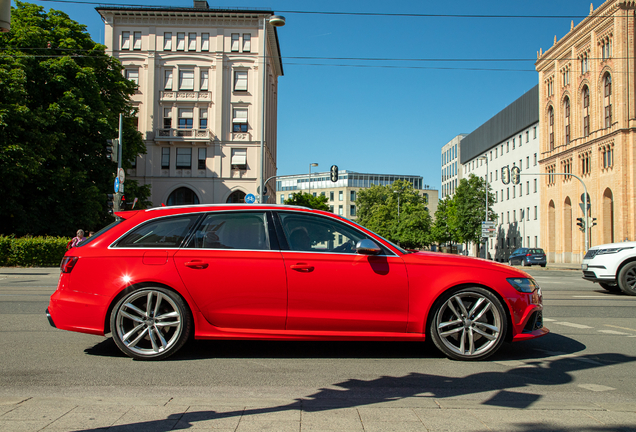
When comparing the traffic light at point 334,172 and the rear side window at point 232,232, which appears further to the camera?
the traffic light at point 334,172

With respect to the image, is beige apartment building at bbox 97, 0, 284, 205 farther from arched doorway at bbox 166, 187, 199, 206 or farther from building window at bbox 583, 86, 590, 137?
building window at bbox 583, 86, 590, 137

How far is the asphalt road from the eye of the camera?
140 inches

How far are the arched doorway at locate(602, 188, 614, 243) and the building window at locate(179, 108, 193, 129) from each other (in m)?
38.9

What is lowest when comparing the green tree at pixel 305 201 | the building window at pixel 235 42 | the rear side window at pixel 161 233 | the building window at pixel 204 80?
the rear side window at pixel 161 233

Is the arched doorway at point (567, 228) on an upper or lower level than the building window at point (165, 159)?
lower

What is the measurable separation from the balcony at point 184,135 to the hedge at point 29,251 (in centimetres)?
2710

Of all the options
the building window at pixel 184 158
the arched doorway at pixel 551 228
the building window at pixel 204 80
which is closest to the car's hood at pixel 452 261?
the building window at pixel 184 158

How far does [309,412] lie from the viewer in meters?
3.74

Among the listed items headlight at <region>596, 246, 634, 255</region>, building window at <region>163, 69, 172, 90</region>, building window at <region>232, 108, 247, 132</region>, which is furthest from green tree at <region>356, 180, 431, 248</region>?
headlight at <region>596, 246, 634, 255</region>

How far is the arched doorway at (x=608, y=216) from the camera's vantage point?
157 ft

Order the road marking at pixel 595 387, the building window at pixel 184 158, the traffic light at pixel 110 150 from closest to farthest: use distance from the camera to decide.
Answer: the road marking at pixel 595 387 → the traffic light at pixel 110 150 → the building window at pixel 184 158

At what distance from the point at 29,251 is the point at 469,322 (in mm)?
23176

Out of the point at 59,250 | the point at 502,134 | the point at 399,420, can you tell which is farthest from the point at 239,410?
the point at 502,134

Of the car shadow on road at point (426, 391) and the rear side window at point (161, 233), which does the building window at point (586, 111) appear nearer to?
the car shadow on road at point (426, 391)
